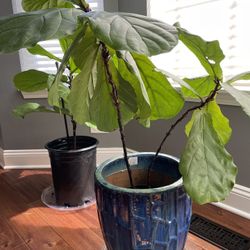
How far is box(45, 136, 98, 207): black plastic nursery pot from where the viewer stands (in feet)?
4.53

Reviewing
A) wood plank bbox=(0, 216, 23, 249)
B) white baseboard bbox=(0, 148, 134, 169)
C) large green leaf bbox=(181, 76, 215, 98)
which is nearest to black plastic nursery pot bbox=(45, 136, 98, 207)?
wood plank bbox=(0, 216, 23, 249)

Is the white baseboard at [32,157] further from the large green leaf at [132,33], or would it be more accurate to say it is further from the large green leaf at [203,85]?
the large green leaf at [132,33]

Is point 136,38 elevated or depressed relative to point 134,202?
elevated

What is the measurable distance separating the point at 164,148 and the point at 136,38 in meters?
1.30

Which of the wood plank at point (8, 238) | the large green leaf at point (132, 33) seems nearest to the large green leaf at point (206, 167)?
the large green leaf at point (132, 33)

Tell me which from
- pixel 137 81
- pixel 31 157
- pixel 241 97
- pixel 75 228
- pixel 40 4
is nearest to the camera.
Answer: pixel 241 97

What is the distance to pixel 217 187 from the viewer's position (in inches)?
22.8

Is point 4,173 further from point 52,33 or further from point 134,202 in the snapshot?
point 52,33

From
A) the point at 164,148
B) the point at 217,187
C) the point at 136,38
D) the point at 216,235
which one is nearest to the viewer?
the point at 136,38

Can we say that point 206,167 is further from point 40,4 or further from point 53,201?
point 53,201

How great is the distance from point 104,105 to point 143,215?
0.32 meters

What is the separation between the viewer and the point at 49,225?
1.33 meters

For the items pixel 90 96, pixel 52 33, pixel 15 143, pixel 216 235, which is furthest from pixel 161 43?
pixel 15 143

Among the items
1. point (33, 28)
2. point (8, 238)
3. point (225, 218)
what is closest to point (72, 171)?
point (8, 238)
